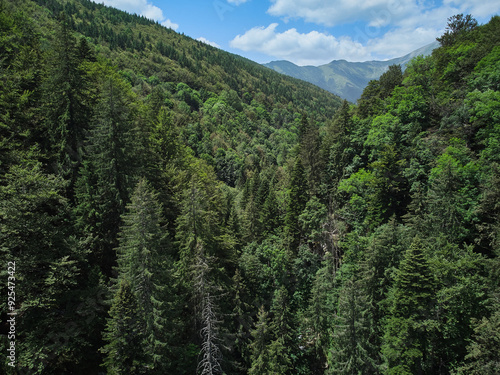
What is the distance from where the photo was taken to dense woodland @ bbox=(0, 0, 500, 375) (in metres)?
17.4

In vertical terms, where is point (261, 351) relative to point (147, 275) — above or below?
below

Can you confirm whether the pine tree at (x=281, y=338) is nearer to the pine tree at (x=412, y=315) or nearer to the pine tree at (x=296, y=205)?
the pine tree at (x=412, y=315)

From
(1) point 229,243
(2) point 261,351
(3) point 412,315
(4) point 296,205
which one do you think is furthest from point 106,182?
(3) point 412,315

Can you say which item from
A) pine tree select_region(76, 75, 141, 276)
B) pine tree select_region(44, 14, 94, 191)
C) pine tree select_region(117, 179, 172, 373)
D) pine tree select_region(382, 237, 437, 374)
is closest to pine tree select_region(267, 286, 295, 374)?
pine tree select_region(382, 237, 437, 374)

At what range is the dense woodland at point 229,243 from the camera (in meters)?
17.4

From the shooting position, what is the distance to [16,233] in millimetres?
16297

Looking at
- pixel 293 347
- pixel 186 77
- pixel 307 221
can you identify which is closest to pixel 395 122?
pixel 307 221

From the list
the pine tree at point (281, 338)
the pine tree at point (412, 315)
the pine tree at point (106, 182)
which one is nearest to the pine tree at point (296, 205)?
the pine tree at point (281, 338)

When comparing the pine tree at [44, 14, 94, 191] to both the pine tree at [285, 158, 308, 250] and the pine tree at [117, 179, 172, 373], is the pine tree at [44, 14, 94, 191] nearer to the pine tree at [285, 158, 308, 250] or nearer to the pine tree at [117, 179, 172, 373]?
the pine tree at [117, 179, 172, 373]

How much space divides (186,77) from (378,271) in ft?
550

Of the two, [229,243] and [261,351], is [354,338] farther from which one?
[229,243]

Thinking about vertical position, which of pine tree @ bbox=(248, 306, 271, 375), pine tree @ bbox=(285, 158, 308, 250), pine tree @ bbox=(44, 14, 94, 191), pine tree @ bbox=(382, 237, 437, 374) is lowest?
pine tree @ bbox=(248, 306, 271, 375)

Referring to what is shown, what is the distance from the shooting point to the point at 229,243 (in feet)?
95.5

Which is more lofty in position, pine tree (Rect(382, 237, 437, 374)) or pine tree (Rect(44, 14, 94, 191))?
pine tree (Rect(44, 14, 94, 191))
